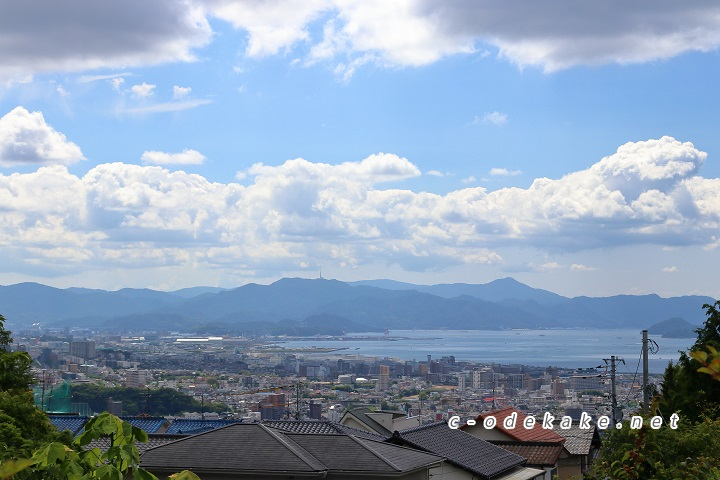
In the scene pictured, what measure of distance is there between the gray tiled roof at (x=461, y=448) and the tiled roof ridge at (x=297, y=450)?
4.02 m

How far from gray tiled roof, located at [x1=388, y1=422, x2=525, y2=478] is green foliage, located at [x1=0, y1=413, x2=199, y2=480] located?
20.8 meters

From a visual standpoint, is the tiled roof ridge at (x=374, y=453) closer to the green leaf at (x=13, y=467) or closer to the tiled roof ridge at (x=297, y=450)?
the tiled roof ridge at (x=297, y=450)

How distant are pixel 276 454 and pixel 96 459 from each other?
55.4 ft

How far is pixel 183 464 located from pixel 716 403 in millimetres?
16751

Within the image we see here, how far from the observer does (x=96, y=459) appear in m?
6.37

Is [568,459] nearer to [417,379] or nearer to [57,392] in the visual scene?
[57,392]

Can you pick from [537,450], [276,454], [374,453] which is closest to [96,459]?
[276,454]

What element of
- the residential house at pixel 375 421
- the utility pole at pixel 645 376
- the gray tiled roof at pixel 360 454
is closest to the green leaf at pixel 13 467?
the gray tiled roof at pixel 360 454

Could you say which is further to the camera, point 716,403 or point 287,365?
point 287,365

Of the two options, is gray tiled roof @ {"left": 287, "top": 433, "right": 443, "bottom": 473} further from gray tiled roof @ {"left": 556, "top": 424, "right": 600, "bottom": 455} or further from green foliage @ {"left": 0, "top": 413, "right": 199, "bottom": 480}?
green foliage @ {"left": 0, "top": 413, "right": 199, "bottom": 480}

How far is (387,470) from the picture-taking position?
2262 cm

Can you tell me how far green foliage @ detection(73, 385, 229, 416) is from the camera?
274 ft

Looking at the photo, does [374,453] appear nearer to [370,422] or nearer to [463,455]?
[463,455]

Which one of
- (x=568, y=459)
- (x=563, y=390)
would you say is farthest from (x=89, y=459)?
(x=563, y=390)
